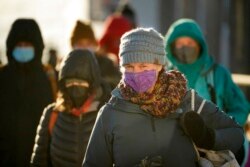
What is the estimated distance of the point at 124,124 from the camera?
5.25 m

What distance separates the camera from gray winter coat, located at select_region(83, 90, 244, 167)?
17.2ft

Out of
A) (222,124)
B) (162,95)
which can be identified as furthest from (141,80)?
(222,124)

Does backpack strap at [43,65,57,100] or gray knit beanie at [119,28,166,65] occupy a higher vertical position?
gray knit beanie at [119,28,166,65]

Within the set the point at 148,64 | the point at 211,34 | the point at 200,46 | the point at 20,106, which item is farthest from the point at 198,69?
the point at 211,34

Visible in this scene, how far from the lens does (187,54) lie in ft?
25.2

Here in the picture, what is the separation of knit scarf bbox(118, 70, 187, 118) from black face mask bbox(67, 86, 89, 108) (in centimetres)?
110

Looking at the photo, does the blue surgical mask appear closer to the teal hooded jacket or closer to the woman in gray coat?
the teal hooded jacket

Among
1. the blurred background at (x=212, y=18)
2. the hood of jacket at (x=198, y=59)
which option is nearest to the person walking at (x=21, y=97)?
the hood of jacket at (x=198, y=59)

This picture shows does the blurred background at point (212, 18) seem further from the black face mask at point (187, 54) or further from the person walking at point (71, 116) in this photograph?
the person walking at point (71, 116)

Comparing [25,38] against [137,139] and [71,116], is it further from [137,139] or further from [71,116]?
[137,139]

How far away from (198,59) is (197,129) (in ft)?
8.14

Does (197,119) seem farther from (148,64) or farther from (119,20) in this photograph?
(119,20)

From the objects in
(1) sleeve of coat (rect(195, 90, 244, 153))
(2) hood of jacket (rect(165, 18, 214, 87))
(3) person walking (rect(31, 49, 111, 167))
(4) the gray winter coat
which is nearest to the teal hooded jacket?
(2) hood of jacket (rect(165, 18, 214, 87))

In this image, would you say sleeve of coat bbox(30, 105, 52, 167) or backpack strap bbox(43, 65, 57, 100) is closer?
sleeve of coat bbox(30, 105, 52, 167)
